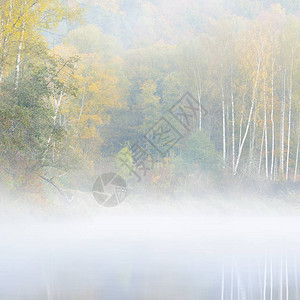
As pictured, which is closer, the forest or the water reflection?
the water reflection

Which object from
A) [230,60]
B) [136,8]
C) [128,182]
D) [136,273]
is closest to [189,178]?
[128,182]

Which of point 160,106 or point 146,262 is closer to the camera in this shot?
point 146,262

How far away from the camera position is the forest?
1995 centimetres

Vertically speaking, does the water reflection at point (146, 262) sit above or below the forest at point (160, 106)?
below

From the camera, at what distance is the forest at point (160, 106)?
20.0 meters

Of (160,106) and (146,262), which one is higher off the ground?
Result: (160,106)

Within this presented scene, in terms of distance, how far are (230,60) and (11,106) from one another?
65.5ft

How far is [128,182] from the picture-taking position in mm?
30875

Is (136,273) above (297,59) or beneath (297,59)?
beneath

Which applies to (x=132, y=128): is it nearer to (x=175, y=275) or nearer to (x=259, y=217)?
(x=259, y=217)

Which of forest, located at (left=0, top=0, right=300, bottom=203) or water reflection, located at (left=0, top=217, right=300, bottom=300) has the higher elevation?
forest, located at (left=0, top=0, right=300, bottom=203)

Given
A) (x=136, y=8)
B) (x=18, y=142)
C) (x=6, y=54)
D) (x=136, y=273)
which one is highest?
(x=136, y=8)

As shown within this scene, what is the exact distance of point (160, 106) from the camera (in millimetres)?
39906

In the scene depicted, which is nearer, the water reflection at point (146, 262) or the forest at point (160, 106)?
the water reflection at point (146, 262)
